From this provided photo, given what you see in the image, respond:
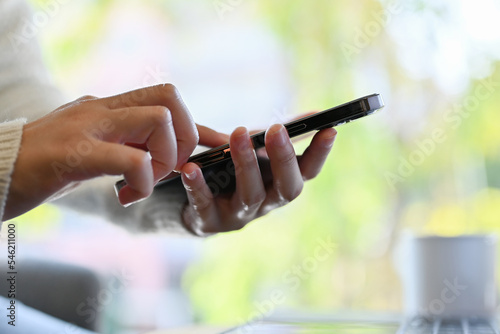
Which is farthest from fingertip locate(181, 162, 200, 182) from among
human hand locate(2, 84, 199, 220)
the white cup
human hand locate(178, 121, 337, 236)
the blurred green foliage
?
the blurred green foliage

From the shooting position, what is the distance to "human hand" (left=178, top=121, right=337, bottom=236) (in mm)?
583

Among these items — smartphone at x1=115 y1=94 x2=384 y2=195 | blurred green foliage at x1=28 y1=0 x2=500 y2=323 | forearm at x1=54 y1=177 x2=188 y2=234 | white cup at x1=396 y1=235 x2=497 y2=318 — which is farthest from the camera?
blurred green foliage at x1=28 y1=0 x2=500 y2=323

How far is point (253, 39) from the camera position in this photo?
2377 mm

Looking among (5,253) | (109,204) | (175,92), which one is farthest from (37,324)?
(175,92)

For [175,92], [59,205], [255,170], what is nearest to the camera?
[175,92]

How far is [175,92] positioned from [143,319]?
214 cm

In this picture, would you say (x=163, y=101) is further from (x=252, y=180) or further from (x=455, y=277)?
(x=455, y=277)

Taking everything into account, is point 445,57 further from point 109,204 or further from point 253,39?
point 109,204

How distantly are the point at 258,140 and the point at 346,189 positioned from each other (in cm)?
176

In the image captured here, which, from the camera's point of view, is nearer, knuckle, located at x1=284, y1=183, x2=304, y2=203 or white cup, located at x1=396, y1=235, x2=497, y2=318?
knuckle, located at x1=284, y1=183, x2=304, y2=203

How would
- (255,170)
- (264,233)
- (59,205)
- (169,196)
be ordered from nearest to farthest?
(255,170)
(169,196)
(59,205)
(264,233)

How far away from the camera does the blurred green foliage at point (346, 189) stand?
88.3 inches

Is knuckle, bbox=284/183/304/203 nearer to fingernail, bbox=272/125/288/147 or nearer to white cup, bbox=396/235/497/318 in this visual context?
fingernail, bbox=272/125/288/147

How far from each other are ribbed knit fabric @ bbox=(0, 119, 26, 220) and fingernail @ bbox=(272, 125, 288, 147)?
0.24 meters
